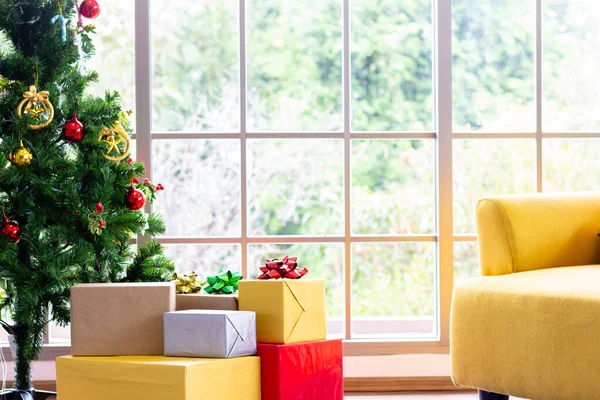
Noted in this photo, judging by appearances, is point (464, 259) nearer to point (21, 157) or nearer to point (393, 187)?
point (393, 187)

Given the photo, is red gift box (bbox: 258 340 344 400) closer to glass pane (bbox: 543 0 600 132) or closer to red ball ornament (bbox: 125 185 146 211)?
red ball ornament (bbox: 125 185 146 211)

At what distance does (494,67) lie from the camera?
267 cm

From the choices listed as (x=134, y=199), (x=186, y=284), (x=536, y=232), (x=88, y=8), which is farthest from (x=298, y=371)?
(x=88, y=8)

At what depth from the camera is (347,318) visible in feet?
8.53

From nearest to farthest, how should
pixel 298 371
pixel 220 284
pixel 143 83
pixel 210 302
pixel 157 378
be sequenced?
pixel 157 378, pixel 298 371, pixel 210 302, pixel 220 284, pixel 143 83

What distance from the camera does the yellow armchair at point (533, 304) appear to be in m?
1.70

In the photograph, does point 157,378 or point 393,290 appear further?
point 393,290

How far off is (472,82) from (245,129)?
819 millimetres

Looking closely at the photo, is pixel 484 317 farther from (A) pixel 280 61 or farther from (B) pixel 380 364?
(A) pixel 280 61

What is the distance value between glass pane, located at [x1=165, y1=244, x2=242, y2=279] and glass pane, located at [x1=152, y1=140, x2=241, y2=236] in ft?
0.16

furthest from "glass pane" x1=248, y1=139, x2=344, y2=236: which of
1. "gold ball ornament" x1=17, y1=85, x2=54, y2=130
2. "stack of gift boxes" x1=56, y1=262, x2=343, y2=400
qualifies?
"gold ball ornament" x1=17, y1=85, x2=54, y2=130

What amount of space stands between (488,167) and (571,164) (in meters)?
0.29

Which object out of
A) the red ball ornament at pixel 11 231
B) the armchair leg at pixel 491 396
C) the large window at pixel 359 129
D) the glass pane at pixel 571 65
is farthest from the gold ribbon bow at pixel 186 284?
the glass pane at pixel 571 65

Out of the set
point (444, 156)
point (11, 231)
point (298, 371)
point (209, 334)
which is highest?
point (444, 156)
